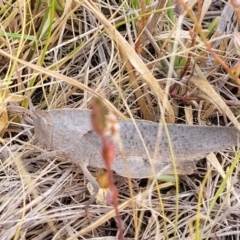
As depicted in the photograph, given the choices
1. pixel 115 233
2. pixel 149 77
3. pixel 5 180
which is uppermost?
pixel 149 77

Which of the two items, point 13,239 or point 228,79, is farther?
point 228,79

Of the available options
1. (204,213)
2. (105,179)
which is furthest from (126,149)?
(204,213)

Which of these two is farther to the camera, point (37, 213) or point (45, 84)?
point (45, 84)

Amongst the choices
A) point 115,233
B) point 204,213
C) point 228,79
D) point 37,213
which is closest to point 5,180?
point 37,213

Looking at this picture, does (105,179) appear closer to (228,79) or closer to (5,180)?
(5,180)

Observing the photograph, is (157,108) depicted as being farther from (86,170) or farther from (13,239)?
(13,239)

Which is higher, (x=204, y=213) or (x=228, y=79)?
(x=228, y=79)
